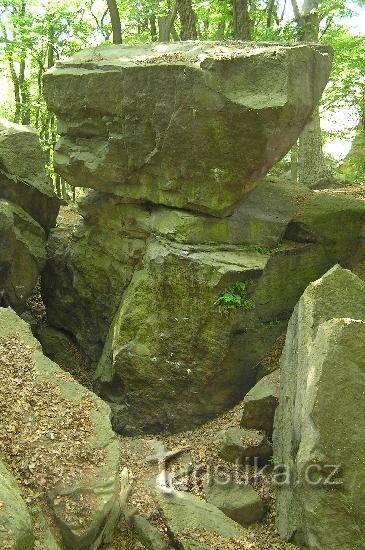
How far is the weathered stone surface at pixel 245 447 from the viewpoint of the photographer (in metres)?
9.40

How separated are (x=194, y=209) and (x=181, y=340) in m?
2.87

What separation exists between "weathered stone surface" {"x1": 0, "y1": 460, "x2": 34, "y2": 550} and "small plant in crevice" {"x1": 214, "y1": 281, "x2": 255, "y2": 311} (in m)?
5.60

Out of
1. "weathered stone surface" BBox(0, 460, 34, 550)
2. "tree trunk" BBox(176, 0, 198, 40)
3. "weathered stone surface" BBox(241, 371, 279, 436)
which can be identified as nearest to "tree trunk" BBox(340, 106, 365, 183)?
"tree trunk" BBox(176, 0, 198, 40)

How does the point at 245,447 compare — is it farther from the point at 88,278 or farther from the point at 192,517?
the point at 88,278

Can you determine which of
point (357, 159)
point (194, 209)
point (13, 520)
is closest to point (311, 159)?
point (357, 159)

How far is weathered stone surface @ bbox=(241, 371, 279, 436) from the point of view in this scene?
974 cm

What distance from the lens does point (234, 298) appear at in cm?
1063

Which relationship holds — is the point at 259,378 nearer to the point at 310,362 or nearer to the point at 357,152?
the point at 310,362

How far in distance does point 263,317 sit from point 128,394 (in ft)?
11.9

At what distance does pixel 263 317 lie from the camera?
11.4m

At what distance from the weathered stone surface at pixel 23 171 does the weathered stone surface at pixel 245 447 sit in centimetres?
858

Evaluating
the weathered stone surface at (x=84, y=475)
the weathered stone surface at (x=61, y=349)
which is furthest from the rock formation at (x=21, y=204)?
the weathered stone surface at (x=84, y=475)

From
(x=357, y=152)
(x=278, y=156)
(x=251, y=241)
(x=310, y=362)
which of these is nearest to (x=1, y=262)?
(x=251, y=241)

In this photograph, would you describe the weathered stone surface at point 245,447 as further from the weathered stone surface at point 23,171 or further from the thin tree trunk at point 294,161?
the thin tree trunk at point 294,161
